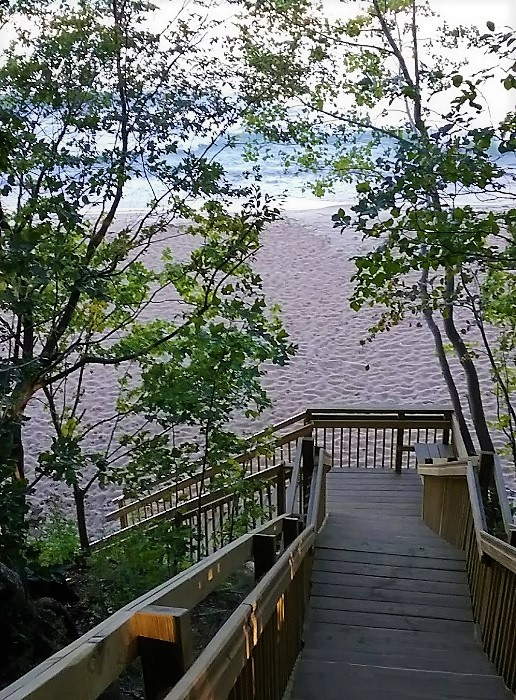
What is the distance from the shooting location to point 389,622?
3.79 m

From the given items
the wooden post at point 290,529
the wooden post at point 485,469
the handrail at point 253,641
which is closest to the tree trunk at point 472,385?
the wooden post at point 485,469

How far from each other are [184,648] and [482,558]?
2.62 metres

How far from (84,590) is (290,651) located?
2.75 metres

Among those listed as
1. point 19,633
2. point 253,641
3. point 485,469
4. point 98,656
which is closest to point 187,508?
Answer: point 485,469

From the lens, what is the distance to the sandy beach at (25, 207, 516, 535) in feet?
43.5

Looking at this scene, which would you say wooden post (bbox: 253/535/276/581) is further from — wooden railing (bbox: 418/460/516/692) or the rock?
the rock

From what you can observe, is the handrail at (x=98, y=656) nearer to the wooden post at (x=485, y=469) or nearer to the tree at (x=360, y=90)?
the wooden post at (x=485, y=469)

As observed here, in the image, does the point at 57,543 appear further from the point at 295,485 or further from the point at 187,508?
the point at 295,485

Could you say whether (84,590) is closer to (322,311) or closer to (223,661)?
(223,661)

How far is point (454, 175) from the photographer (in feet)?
11.5

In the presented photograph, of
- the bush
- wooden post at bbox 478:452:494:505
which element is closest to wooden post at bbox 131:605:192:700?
wooden post at bbox 478:452:494:505

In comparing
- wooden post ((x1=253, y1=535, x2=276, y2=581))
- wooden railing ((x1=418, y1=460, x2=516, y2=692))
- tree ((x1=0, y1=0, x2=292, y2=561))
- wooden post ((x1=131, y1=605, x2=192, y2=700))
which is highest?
tree ((x1=0, y1=0, x2=292, y2=561))

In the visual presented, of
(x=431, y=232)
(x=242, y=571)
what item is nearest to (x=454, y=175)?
(x=431, y=232)

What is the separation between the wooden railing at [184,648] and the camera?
0.99m
